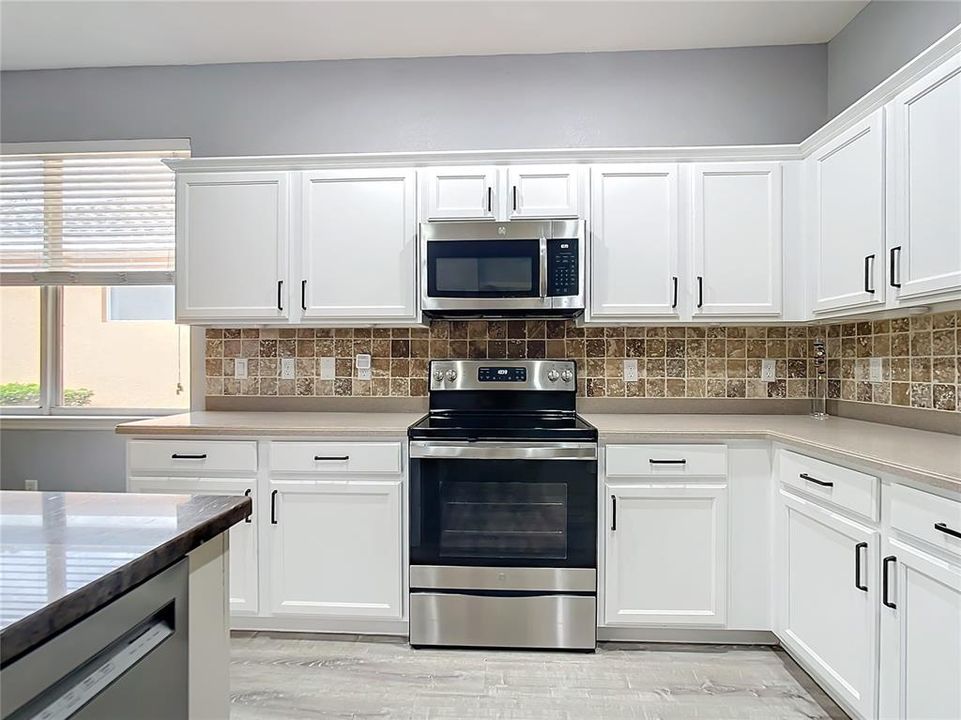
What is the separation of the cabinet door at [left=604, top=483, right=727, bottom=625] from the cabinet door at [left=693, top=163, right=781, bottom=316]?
2.78ft

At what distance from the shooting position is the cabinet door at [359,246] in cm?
281

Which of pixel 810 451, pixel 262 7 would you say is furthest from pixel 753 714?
pixel 262 7

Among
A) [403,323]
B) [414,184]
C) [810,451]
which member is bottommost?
[810,451]

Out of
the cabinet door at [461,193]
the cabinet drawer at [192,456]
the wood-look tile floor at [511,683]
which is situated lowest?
the wood-look tile floor at [511,683]

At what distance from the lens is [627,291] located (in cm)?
275

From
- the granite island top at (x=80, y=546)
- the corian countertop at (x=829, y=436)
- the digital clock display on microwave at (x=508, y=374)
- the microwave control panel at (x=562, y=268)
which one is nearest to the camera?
the granite island top at (x=80, y=546)

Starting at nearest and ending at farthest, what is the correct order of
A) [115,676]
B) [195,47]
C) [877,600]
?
[115,676] < [877,600] < [195,47]

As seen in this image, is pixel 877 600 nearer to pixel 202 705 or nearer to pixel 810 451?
pixel 810 451

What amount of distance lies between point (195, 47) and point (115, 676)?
316cm

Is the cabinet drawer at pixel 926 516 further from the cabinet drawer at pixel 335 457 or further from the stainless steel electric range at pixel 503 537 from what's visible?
the cabinet drawer at pixel 335 457

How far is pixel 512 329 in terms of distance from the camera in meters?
3.07

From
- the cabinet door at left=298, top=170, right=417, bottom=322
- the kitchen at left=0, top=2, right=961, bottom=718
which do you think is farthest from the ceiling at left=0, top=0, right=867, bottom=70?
the cabinet door at left=298, top=170, right=417, bottom=322

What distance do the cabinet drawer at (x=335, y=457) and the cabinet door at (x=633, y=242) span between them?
1.09 m

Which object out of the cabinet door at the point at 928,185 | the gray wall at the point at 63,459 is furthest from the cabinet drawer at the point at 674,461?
the gray wall at the point at 63,459
